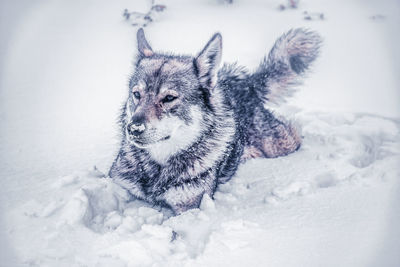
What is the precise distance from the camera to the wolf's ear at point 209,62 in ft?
5.69

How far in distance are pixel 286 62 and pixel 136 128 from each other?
5.96ft

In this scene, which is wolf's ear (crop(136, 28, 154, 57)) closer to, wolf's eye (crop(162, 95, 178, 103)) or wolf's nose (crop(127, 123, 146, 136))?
wolf's eye (crop(162, 95, 178, 103))

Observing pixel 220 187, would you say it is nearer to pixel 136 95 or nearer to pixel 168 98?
pixel 168 98

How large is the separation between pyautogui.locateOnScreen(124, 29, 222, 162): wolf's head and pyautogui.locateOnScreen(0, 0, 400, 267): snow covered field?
0.42 metres

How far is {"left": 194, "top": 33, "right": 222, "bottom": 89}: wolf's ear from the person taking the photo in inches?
68.2

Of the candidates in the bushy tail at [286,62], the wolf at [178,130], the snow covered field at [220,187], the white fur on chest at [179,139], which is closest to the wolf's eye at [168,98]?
the wolf at [178,130]

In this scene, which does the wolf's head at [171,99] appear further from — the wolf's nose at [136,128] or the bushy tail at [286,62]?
the bushy tail at [286,62]

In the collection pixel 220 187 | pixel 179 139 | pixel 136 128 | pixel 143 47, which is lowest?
pixel 220 187

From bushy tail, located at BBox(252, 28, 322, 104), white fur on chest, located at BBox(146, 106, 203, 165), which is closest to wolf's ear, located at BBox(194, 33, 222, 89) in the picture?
white fur on chest, located at BBox(146, 106, 203, 165)

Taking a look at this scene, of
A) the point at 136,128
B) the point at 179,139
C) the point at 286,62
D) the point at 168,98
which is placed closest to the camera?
the point at 136,128

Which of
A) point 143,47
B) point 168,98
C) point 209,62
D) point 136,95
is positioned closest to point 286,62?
point 209,62

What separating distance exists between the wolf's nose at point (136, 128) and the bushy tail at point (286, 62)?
1462 millimetres

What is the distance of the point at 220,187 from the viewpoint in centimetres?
204

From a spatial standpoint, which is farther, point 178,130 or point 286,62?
point 286,62
